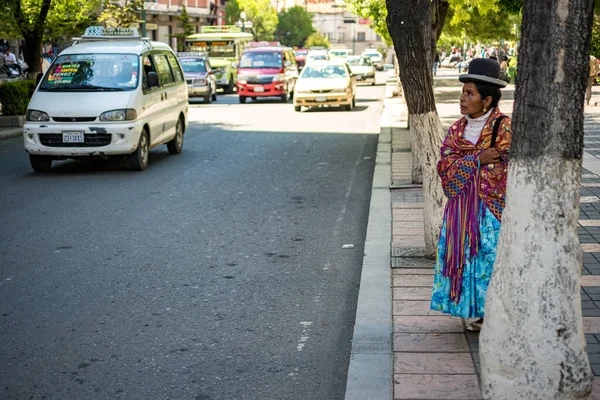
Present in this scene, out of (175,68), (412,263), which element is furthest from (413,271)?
(175,68)

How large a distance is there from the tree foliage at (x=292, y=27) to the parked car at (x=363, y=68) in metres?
66.9

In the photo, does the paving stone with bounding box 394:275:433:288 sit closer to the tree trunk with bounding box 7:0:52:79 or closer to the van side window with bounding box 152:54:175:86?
the van side window with bounding box 152:54:175:86

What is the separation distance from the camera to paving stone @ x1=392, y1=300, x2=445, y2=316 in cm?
633

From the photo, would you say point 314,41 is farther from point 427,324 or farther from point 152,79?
point 427,324

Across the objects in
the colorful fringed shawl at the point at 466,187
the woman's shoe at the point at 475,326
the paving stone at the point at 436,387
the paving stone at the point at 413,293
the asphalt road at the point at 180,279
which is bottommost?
the asphalt road at the point at 180,279

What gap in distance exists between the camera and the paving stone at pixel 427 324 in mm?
5938

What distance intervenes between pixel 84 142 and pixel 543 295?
34.1 feet

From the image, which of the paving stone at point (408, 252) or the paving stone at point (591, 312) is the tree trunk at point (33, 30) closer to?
the paving stone at point (408, 252)

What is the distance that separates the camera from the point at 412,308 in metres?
6.45

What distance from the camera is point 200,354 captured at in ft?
19.2

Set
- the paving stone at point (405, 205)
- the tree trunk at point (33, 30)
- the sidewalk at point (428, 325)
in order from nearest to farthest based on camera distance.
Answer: the sidewalk at point (428, 325)
the paving stone at point (405, 205)
the tree trunk at point (33, 30)

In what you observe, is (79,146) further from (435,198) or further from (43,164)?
(435,198)

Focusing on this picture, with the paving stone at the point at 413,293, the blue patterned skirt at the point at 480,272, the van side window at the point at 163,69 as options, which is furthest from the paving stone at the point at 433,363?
the van side window at the point at 163,69

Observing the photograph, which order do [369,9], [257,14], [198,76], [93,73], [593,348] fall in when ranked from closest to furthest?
[593,348]
[93,73]
[369,9]
[198,76]
[257,14]
